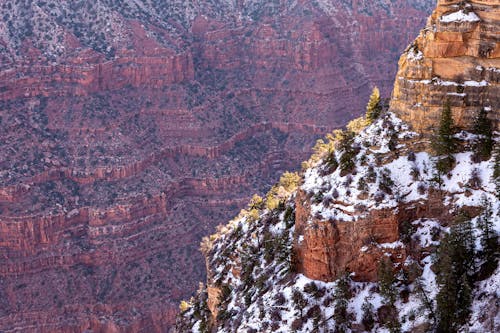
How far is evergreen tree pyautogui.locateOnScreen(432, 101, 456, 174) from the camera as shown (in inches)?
1826

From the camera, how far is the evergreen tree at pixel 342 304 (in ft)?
147

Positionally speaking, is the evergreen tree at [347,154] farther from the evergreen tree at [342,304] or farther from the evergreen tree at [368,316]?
the evergreen tree at [368,316]

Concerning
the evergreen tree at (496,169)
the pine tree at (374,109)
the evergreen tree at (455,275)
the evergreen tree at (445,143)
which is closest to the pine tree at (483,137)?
the evergreen tree at (496,169)

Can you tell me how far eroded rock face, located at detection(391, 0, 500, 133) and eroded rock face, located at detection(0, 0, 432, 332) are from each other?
215ft

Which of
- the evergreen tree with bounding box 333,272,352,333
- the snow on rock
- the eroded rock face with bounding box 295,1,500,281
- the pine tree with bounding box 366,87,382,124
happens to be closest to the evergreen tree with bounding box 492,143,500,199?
the eroded rock face with bounding box 295,1,500,281

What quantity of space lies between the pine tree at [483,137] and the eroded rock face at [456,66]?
1.43 ft

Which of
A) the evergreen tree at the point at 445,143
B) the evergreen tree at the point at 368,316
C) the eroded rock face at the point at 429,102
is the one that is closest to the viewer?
the evergreen tree at the point at 368,316

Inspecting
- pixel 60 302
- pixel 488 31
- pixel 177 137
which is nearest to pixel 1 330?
pixel 60 302

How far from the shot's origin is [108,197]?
387ft

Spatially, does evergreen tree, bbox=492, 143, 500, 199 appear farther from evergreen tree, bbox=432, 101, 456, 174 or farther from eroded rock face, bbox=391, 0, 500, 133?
evergreen tree, bbox=432, 101, 456, 174

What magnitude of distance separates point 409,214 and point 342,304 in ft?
20.7

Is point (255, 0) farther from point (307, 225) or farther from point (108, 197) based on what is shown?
point (307, 225)

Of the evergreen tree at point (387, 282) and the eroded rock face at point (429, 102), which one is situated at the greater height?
the eroded rock face at point (429, 102)

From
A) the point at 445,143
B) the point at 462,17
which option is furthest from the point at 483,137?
the point at 462,17
